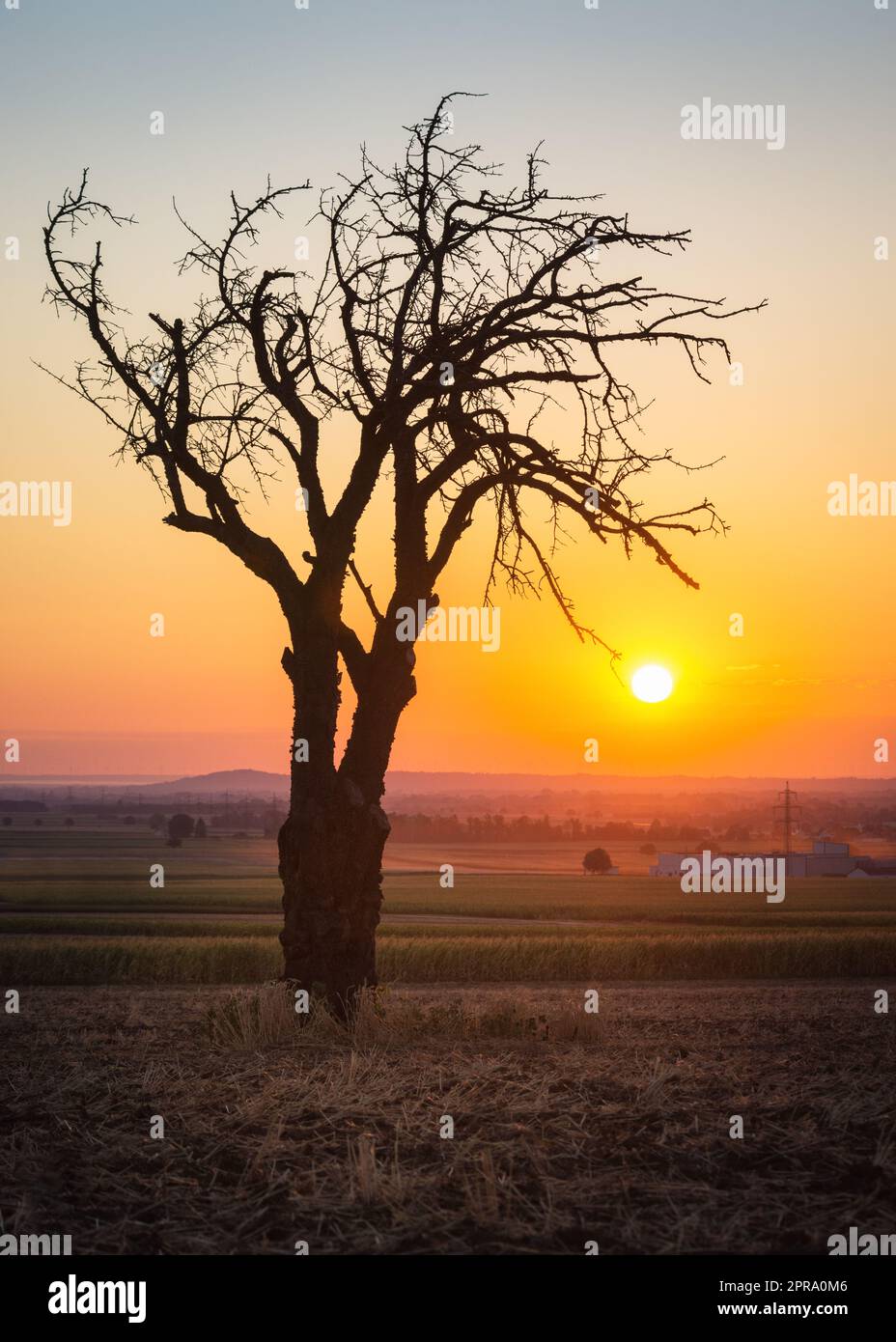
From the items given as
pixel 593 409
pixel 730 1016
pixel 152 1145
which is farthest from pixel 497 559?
pixel 152 1145

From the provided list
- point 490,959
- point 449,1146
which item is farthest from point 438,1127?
point 490,959

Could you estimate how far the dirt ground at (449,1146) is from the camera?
5.83 meters

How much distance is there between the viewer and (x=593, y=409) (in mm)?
12969

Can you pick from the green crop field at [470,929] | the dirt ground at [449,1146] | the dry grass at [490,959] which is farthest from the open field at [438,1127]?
the green crop field at [470,929]

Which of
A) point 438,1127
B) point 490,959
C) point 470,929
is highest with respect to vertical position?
point 438,1127

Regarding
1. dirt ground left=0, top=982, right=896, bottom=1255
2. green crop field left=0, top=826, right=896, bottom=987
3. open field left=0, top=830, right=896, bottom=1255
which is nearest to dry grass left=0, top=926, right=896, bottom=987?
green crop field left=0, top=826, right=896, bottom=987

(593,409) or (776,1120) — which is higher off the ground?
(593,409)

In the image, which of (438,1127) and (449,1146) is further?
(438,1127)

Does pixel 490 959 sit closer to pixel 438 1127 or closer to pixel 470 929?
pixel 470 929

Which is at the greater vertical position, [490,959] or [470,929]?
[490,959]

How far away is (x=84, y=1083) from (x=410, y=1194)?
139 inches

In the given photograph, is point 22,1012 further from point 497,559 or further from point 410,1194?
point 410,1194

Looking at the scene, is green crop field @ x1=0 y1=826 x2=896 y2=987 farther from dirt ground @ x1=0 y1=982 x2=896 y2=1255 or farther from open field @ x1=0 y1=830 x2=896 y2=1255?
dirt ground @ x1=0 y1=982 x2=896 y2=1255

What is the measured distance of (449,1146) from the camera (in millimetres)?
6980
